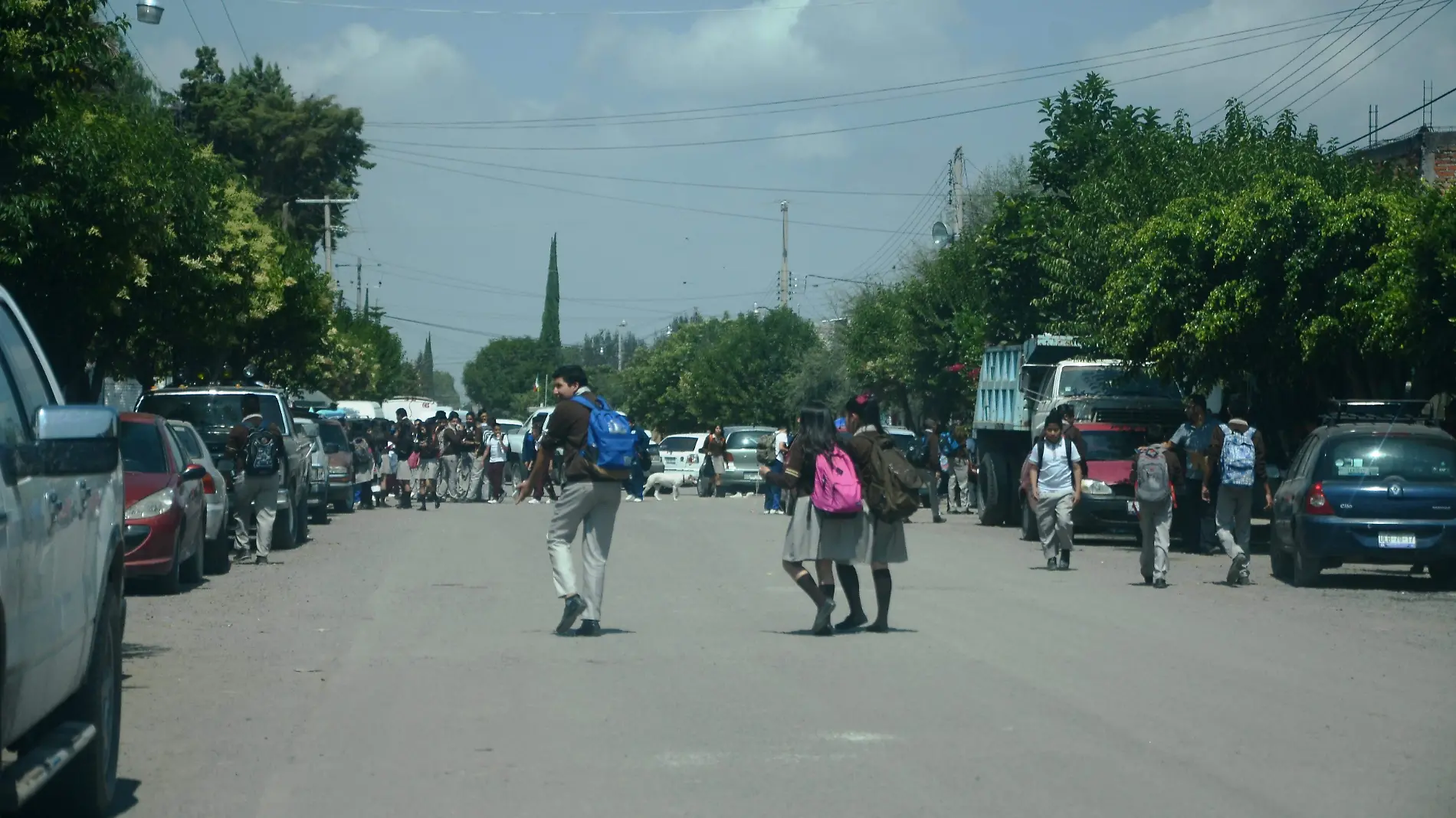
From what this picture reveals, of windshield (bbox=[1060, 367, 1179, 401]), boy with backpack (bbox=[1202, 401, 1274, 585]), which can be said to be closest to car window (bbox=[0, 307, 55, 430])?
boy with backpack (bbox=[1202, 401, 1274, 585])

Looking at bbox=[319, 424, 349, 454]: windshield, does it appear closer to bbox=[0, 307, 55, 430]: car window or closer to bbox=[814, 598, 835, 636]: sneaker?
bbox=[814, 598, 835, 636]: sneaker

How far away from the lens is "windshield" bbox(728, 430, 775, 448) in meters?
40.8

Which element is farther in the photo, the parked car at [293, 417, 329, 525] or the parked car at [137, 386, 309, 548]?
the parked car at [293, 417, 329, 525]

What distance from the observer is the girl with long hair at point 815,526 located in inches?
487

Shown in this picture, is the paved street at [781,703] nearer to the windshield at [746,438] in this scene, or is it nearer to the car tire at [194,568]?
the car tire at [194,568]

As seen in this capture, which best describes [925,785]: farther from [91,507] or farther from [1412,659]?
[1412,659]

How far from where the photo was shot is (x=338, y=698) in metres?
9.42

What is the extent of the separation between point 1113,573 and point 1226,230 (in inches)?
Answer: 260

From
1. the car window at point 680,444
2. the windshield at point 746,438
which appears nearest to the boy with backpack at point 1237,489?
the windshield at point 746,438

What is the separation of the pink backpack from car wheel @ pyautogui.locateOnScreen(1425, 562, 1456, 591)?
817 cm

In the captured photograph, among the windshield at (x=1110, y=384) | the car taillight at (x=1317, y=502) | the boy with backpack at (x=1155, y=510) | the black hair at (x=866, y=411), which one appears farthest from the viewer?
the windshield at (x=1110, y=384)


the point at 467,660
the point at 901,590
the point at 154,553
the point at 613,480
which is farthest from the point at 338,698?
the point at 901,590

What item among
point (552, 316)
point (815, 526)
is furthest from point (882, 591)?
point (552, 316)

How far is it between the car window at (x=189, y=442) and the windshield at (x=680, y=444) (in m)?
26.5
